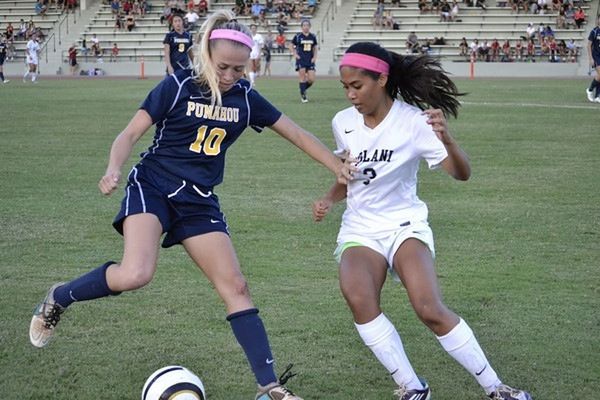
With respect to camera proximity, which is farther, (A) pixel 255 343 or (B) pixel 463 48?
A: (B) pixel 463 48

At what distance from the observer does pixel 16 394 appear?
5.38 meters

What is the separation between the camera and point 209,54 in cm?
550

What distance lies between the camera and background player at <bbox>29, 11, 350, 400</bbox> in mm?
5349

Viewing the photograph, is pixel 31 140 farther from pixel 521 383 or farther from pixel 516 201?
pixel 521 383

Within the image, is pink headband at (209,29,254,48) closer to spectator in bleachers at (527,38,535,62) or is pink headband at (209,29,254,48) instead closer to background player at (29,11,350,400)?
background player at (29,11,350,400)

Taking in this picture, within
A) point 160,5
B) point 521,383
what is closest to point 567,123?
point 521,383

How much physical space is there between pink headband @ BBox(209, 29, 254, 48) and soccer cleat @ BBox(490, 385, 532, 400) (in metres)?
2.25

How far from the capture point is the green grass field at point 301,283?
5766 mm

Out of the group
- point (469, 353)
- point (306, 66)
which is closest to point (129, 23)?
point (306, 66)

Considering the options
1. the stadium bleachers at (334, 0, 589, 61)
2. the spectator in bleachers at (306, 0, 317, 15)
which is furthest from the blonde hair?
the spectator in bleachers at (306, 0, 317, 15)

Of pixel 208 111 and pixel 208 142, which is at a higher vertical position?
pixel 208 111

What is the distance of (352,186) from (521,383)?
144 centimetres

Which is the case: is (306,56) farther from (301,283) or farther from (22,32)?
(22,32)

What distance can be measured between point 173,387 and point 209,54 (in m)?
1.79
